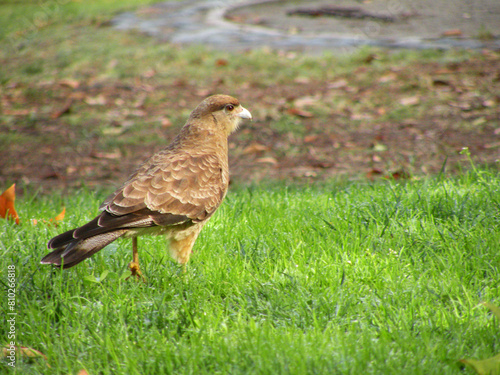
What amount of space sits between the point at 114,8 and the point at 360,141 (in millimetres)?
12317

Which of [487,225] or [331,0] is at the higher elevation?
[331,0]

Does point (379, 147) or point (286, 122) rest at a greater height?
point (286, 122)

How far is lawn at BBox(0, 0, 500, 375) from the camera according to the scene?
10.2 feet

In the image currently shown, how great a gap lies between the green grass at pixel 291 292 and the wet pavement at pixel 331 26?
20.0 ft

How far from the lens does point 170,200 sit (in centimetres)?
397

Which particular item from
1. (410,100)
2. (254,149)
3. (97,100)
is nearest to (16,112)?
(97,100)

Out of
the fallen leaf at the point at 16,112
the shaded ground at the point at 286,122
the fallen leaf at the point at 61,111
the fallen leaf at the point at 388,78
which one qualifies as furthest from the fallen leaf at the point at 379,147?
the fallen leaf at the point at 16,112

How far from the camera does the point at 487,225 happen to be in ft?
14.1

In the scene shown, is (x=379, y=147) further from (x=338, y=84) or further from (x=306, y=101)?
(x=338, y=84)

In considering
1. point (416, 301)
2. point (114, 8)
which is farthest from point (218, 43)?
point (416, 301)

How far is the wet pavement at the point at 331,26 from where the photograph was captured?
10.4 meters

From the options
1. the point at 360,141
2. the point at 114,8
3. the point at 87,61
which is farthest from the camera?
the point at 114,8

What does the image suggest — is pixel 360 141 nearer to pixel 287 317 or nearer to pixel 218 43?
pixel 287 317

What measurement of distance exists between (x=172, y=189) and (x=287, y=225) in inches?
43.1
